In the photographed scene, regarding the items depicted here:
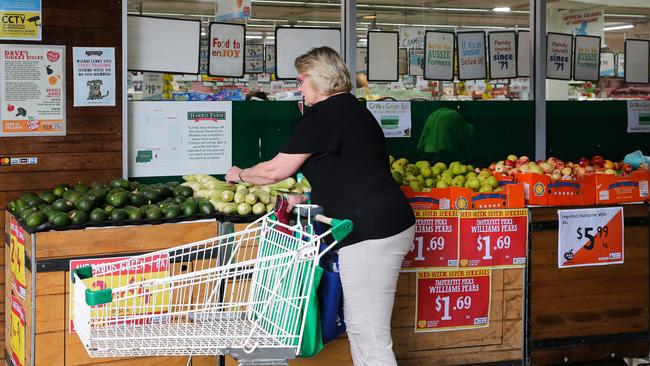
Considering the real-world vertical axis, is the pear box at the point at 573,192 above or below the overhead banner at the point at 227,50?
below

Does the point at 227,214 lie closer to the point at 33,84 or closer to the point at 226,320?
the point at 226,320

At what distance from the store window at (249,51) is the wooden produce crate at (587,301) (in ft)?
7.69

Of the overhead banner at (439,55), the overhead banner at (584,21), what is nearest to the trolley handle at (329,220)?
the overhead banner at (439,55)

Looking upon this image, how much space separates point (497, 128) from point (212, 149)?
254 centimetres

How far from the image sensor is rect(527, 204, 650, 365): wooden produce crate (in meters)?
5.95

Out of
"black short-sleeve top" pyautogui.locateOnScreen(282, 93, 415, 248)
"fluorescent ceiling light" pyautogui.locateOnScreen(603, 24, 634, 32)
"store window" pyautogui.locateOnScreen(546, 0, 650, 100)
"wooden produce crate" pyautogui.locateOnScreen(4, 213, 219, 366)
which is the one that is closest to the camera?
"black short-sleeve top" pyautogui.locateOnScreen(282, 93, 415, 248)

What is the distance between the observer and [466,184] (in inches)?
245

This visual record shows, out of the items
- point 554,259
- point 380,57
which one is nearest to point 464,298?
point 554,259

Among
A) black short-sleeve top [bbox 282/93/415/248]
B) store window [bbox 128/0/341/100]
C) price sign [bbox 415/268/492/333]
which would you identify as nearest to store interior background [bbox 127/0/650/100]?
store window [bbox 128/0/341/100]

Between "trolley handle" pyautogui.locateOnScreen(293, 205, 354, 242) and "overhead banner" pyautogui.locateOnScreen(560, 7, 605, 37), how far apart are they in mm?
4547

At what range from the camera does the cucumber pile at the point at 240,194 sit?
550 centimetres

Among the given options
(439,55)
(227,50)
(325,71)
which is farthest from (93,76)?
(439,55)

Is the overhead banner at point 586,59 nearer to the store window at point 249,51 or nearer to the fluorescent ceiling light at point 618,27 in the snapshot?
the fluorescent ceiling light at point 618,27

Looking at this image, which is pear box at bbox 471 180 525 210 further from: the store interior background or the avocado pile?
the store interior background
